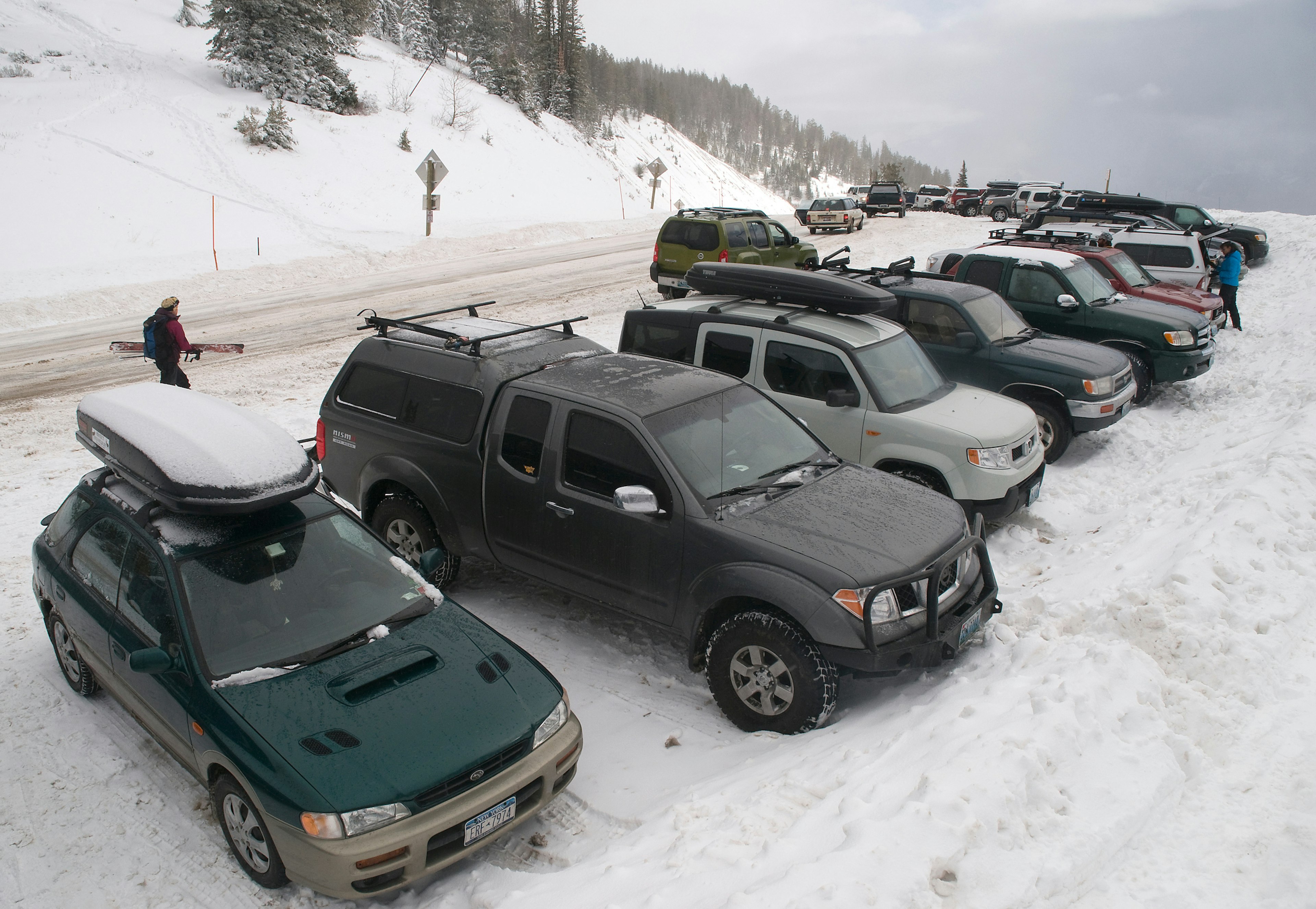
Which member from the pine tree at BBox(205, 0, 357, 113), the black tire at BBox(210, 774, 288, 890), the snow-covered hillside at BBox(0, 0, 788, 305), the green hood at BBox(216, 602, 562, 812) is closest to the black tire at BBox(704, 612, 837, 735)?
the green hood at BBox(216, 602, 562, 812)

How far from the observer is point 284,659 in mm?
4277

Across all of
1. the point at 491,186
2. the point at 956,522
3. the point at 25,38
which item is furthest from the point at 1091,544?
the point at 25,38

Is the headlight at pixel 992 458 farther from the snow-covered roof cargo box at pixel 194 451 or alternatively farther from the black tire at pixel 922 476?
the snow-covered roof cargo box at pixel 194 451

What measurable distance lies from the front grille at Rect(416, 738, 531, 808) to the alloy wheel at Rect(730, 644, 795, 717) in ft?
4.42

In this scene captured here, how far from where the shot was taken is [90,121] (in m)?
27.9

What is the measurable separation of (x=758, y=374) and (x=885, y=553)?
333 cm

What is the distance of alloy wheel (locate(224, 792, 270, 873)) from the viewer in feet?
12.6

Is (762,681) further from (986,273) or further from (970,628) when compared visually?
(986,273)

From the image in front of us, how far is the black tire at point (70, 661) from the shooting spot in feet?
17.2

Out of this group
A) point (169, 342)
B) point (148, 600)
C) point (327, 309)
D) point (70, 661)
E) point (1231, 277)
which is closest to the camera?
point (148, 600)

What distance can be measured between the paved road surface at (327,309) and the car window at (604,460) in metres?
9.59

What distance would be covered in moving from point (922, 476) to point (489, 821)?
15.8 feet

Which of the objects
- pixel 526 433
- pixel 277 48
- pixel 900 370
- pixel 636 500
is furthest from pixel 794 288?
pixel 277 48

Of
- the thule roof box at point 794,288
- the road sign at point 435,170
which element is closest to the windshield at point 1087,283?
the thule roof box at point 794,288
